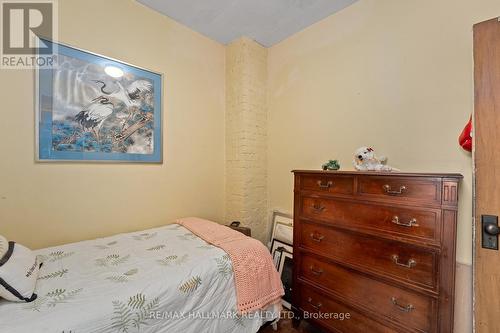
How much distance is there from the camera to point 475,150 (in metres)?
1.12

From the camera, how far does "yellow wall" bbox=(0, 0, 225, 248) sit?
4.87ft

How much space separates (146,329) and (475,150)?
6.12ft

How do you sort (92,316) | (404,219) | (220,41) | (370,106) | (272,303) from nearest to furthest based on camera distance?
(92,316), (404,219), (272,303), (370,106), (220,41)

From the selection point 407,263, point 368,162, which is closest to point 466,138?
point 368,162

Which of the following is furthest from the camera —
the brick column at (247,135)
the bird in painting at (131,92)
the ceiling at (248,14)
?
the brick column at (247,135)

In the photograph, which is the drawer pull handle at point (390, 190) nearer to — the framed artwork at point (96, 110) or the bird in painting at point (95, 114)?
the framed artwork at point (96, 110)

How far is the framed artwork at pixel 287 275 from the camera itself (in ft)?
7.00

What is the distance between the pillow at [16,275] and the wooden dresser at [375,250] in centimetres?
157

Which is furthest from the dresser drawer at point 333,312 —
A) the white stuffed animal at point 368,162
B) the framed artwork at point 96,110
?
the framed artwork at point 96,110

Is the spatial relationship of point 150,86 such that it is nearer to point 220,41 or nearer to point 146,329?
point 220,41

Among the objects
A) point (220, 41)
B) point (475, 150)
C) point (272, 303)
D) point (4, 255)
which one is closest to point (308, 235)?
point (272, 303)

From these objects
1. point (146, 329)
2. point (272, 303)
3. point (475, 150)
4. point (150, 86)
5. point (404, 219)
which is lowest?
point (272, 303)

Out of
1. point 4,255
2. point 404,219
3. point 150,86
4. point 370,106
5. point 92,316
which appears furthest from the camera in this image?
point 150,86

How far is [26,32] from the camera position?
154 cm
